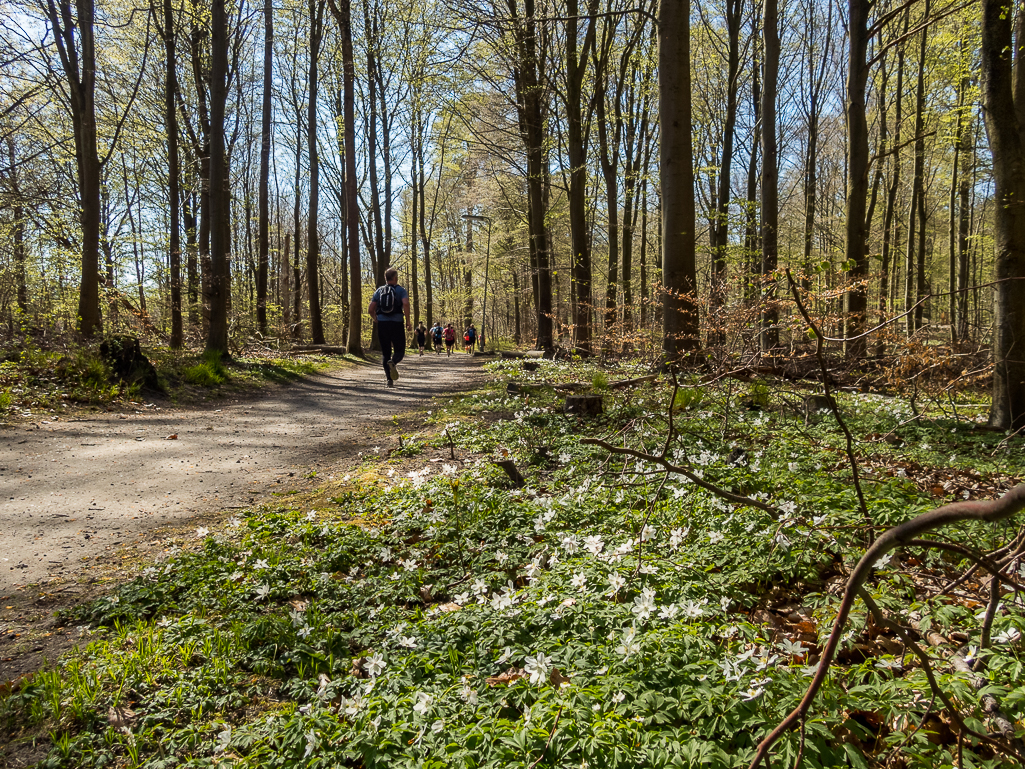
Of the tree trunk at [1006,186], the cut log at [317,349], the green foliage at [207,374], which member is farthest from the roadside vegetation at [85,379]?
the tree trunk at [1006,186]

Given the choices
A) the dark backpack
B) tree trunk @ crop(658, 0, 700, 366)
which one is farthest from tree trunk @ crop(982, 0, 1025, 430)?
the dark backpack

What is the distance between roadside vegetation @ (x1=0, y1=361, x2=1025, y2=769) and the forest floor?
0.33m

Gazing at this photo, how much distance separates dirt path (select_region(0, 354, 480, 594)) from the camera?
4.12 metres

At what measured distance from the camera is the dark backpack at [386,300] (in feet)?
34.1

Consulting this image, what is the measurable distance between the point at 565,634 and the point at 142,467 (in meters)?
5.44

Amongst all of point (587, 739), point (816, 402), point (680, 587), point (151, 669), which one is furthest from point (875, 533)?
point (816, 402)

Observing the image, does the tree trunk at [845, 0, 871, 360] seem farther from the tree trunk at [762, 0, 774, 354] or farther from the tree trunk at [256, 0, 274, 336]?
the tree trunk at [256, 0, 274, 336]

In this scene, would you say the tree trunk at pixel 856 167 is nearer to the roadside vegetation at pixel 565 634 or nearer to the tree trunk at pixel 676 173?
the tree trunk at pixel 676 173

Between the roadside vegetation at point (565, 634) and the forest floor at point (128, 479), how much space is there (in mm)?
328

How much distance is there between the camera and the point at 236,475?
586 centimetres

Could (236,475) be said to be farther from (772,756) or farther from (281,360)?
(281,360)

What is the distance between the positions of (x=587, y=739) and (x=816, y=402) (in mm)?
6484

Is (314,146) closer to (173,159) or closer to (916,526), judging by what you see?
(173,159)

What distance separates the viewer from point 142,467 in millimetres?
5840
